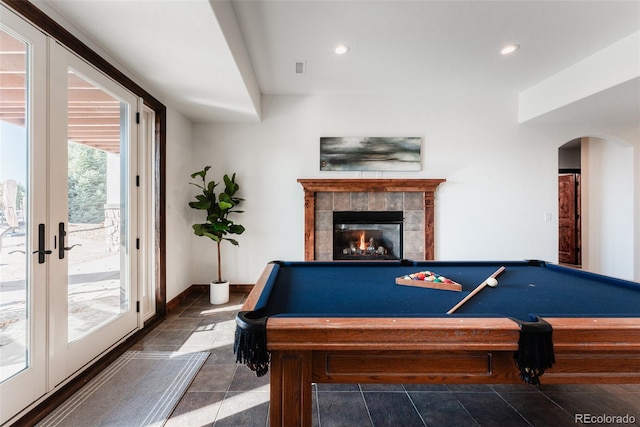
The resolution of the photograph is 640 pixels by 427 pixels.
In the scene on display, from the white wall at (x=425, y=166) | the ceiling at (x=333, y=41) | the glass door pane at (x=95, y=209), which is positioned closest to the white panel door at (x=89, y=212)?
the glass door pane at (x=95, y=209)

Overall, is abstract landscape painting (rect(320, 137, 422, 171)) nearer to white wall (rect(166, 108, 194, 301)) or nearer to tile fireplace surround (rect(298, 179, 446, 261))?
tile fireplace surround (rect(298, 179, 446, 261))

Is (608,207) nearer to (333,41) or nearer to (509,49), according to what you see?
(509,49)

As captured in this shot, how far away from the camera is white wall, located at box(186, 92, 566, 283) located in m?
4.12

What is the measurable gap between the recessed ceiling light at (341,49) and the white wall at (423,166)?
1137 millimetres

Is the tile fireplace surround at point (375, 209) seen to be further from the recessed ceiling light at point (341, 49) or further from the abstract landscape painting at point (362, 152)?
the recessed ceiling light at point (341, 49)

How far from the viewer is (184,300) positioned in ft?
12.5

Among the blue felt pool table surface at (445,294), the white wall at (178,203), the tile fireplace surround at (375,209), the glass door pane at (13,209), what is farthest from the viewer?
the tile fireplace surround at (375,209)

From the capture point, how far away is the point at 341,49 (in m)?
2.91

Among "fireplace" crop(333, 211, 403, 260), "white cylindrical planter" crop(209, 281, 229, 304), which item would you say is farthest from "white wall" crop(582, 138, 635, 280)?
"white cylindrical planter" crop(209, 281, 229, 304)

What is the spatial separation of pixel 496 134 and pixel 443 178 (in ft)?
3.28

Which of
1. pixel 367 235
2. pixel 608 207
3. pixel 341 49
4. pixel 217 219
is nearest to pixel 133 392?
pixel 217 219

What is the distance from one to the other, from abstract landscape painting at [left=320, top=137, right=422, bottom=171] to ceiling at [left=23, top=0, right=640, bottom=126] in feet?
2.46

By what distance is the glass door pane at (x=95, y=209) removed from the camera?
2088mm

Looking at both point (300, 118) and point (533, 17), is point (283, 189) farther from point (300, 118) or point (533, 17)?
point (533, 17)
